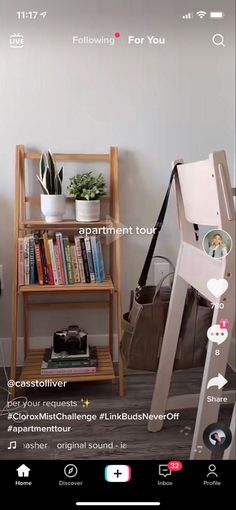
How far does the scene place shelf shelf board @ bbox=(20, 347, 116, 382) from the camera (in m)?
0.51

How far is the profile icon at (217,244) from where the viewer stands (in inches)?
18.0

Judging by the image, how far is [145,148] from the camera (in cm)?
51

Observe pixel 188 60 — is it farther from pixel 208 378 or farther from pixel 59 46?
pixel 208 378

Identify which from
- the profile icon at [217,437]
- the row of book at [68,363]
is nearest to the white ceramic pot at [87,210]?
the row of book at [68,363]

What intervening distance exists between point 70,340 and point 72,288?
0.27 ft

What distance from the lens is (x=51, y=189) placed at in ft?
1.67

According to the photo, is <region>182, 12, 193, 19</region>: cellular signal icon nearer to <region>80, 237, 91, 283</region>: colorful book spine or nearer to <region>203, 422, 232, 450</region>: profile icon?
<region>80, 237, 91, 283</region>: colorful book spine

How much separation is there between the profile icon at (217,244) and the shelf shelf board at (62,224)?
141 mm

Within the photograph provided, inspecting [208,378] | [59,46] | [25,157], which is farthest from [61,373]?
[59,46]

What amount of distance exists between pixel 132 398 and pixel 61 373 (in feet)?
0.39

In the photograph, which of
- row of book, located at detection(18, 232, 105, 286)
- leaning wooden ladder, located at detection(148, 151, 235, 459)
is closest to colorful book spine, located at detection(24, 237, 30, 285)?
row of book, located at detection(18, 232, 105, 286)

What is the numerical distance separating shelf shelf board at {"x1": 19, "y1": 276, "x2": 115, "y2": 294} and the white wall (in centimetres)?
4
